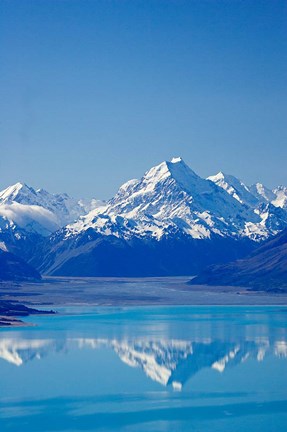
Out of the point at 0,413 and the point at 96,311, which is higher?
the point at 96,311

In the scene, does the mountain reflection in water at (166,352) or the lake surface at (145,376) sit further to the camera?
the mountain reflection in water at (166,352)

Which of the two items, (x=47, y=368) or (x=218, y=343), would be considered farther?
(x=218, y=343)

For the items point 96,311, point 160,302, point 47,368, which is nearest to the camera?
point 47,368

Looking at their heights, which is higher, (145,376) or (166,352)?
(166,352)

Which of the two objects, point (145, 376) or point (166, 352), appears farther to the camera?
point (166, 352)

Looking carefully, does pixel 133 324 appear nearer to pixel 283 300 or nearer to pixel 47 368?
pixel 47 368

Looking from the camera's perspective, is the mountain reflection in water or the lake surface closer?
the lake surface

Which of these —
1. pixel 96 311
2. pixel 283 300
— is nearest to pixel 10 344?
pixel 96 311

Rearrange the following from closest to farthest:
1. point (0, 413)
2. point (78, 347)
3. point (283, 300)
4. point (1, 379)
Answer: point (0, 413) → point (1, 379) → point (78, 347) → point (283, 300)
